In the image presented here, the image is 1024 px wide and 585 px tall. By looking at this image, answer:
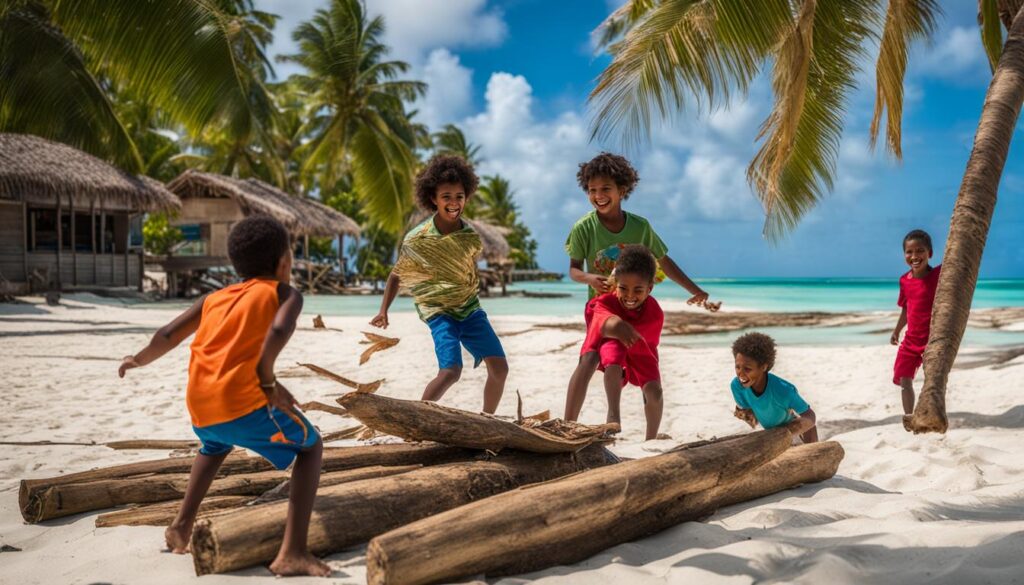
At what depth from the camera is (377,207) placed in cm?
2316

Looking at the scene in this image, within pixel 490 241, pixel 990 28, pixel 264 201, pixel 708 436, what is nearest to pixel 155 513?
pixel 708 436

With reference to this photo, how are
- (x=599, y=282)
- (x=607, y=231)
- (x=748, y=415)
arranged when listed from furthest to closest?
1. (x=607, y=231)
2. (x=599, y=282)
3. (x=748, y=415)

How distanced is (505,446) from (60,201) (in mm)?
20527

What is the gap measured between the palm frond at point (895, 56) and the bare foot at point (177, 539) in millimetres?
6005

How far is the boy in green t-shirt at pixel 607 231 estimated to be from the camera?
430 centimetres

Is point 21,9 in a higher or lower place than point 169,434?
higher

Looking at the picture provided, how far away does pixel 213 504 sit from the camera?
2.93 m

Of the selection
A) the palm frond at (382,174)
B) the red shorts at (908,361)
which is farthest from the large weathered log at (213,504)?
the palm frond at (382,174)

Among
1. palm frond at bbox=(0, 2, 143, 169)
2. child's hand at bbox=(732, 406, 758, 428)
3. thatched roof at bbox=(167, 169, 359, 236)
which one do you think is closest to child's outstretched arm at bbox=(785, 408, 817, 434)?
child's hand at bbox=(732, 406, 758, 428)

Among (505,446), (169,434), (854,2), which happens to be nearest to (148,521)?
(505,446)

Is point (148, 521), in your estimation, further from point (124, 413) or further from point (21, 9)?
point (21, 9)

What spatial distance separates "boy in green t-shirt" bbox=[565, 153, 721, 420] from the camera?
430 centimetres

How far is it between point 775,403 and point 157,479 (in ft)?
9.37

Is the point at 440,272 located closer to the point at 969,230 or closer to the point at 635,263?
the point at 635,263
